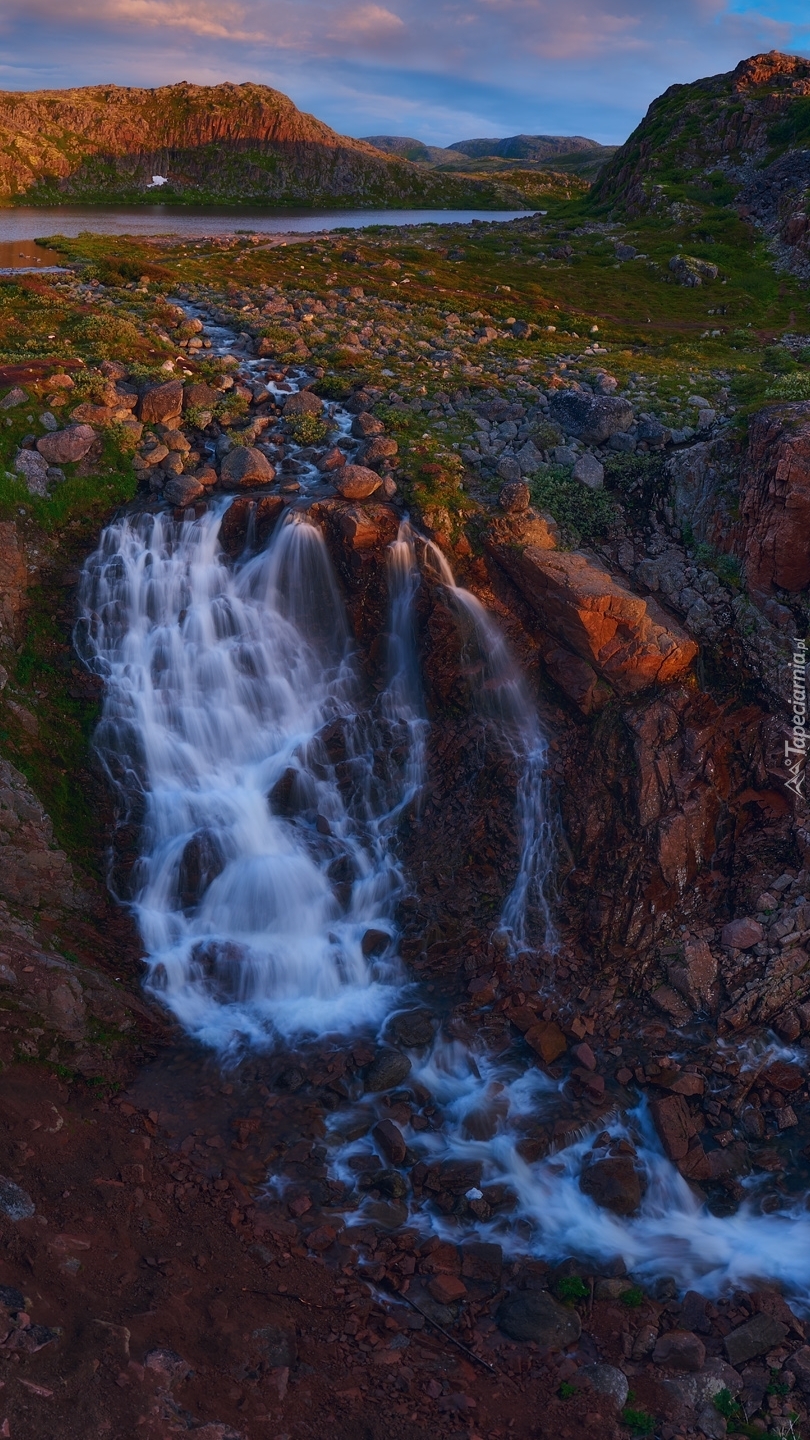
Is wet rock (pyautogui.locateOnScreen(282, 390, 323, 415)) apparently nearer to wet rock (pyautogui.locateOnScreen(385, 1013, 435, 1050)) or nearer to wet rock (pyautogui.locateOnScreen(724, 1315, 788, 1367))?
wet rock (pyautogui.locateOnScreen(385, 1013, 435, 1050))

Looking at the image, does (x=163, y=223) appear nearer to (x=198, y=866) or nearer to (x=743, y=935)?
(x=198, y=866)

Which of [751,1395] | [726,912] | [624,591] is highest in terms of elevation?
[624,591]

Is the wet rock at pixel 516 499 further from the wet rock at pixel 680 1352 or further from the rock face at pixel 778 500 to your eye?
the wet rock at pixel 680 1352

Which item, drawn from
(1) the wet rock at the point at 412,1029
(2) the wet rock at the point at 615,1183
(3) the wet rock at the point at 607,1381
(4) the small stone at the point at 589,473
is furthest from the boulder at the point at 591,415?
(3) the wet rock at the point at 607,1381

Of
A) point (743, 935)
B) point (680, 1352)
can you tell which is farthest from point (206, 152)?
point (680, 1352)

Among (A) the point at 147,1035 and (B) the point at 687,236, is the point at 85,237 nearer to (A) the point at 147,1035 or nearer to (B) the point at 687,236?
(B) the point at 687,236

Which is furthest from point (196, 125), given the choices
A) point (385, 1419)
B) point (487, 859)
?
point (385, 1419)
